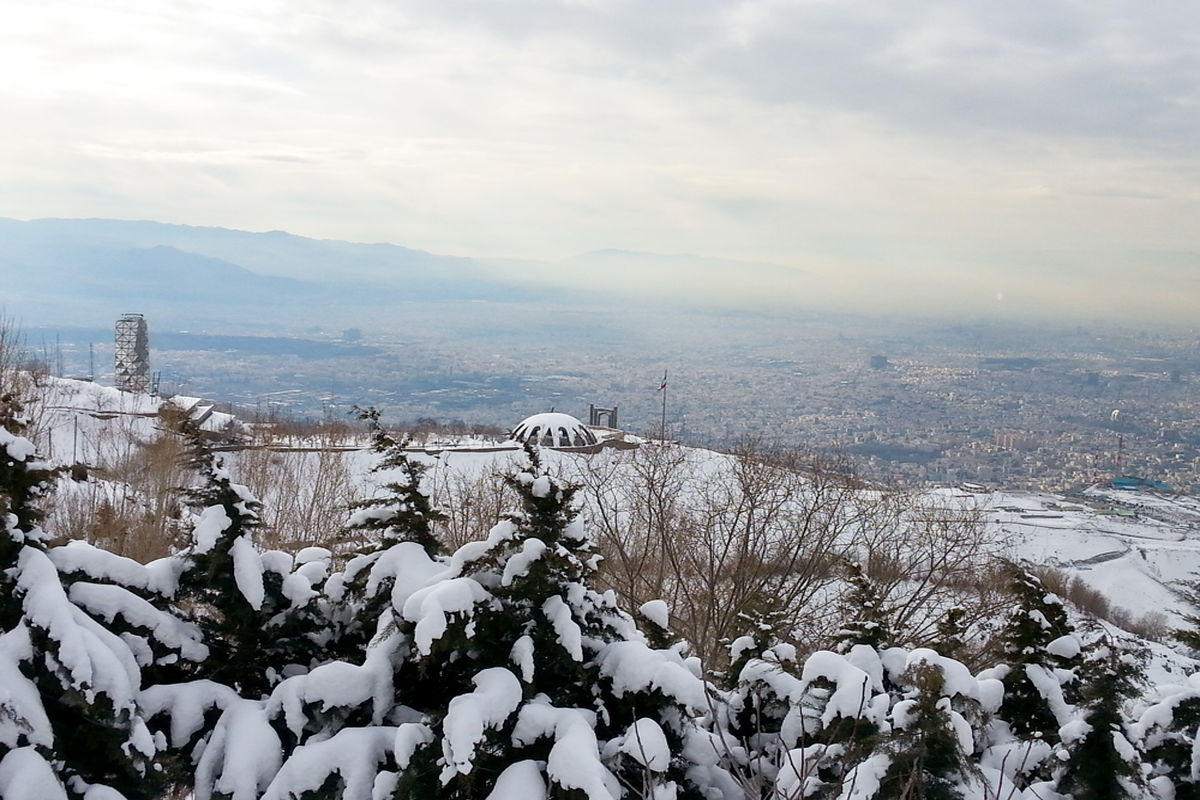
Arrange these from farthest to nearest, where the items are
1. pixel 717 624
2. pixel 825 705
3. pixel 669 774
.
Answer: pixel 717 624 → pixel 825 705 → pixel 669 774

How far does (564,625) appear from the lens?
3916 mm

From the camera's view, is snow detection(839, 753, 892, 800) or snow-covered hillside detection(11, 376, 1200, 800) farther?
snow-covered hillside detection(11, 376, 1200, 800)

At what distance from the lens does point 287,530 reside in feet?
54.4

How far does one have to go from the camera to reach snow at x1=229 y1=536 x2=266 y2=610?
4.30m

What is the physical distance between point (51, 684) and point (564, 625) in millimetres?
2175

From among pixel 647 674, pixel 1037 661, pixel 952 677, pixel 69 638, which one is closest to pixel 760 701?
pixel 647 674

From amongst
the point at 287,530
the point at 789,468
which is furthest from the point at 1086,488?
the point at 287,530

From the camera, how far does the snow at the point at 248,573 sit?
4.30m

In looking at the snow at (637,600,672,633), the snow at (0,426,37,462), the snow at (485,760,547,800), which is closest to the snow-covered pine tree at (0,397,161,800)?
the snow at (0,426,37,462)

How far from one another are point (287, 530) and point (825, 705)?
14161 mm

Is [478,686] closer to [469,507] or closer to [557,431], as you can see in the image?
[469,507]

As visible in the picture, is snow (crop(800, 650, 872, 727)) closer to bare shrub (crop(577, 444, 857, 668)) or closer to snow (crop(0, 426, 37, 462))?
snow (crop(0, 426, 37, 462))

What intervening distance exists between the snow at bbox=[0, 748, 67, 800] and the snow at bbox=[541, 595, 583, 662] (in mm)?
2061

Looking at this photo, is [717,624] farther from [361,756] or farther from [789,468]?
[361,756]
